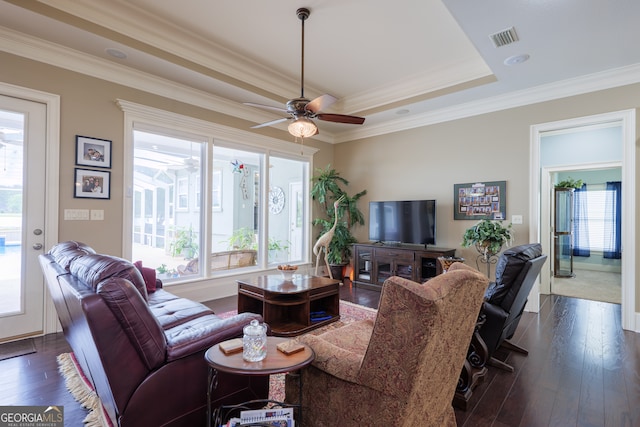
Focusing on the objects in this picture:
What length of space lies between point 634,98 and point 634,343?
8.69 feet

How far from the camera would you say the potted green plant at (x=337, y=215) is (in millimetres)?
5754

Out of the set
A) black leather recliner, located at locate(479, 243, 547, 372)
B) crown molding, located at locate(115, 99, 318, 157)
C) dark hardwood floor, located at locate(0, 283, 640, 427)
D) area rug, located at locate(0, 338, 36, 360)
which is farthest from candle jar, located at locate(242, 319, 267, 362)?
crown molding, located at locate(115, 99, 318, 157)

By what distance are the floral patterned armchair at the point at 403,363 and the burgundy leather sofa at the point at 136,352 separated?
1.76 feet

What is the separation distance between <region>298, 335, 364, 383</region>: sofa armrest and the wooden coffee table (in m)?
1.50

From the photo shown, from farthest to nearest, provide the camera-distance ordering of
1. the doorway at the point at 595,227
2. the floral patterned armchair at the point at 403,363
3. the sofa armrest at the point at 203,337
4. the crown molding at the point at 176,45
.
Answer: the doorway at the point at 595,227 → the crown molding at the point at 176,45 → the sofa armrest at the point at 203,337 → the floral patterned armchair at the point at 403,363

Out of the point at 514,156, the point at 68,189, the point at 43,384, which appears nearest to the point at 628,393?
the point at 514,156

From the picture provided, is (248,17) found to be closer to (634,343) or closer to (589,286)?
(634,343)

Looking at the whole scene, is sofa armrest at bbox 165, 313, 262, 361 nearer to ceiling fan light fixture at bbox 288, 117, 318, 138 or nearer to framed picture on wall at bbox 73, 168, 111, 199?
ceiling fan light fixture at bbox 288, 117, 318, 138

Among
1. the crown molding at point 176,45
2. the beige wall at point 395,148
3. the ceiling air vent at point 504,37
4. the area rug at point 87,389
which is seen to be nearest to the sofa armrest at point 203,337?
the area rug at point 87,389

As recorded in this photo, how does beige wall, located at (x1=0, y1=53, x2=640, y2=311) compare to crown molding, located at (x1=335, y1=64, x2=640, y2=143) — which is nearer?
beige wall, located at (x1=0, y1=53, x2=640, y2=311)

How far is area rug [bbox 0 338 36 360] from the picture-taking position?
2.68 m

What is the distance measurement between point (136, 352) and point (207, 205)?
322 cm

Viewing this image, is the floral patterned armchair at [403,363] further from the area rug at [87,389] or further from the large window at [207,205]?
the large window at [207,205]

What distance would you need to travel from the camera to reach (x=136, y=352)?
1.43 m
